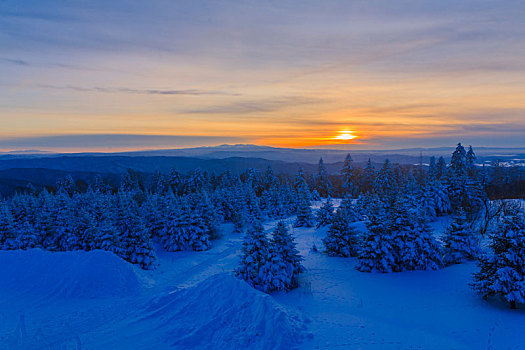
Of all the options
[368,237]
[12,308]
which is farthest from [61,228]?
[368,237]

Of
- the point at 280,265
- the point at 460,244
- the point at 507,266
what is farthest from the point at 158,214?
the point at 507,266

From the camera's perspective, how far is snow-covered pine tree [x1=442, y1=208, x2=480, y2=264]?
24.3 metres

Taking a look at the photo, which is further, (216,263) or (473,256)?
(216,263)

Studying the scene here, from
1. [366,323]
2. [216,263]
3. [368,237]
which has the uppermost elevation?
[368,237]

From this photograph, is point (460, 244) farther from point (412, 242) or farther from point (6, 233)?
point (6, 233)

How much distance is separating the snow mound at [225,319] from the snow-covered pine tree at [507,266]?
10848mm

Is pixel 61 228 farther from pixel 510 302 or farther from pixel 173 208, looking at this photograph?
pixel 510 302

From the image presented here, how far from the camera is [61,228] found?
37.0 meters

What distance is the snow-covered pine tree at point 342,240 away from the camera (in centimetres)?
2919

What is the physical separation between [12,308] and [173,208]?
20075 mm

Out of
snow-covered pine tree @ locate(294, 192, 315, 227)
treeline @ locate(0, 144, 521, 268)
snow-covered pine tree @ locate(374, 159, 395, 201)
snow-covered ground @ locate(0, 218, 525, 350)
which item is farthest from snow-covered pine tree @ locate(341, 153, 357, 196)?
snow-covered ground @ locate(0, 218, 525, 350)

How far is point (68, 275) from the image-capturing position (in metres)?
22.5

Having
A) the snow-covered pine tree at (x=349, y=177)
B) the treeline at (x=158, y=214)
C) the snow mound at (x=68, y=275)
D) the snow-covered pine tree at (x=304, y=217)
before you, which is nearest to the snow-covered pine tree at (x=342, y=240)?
the treeline at (x=158, y=214)

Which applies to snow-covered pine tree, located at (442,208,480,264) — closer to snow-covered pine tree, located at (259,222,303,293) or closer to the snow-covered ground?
the snow-covered ground
